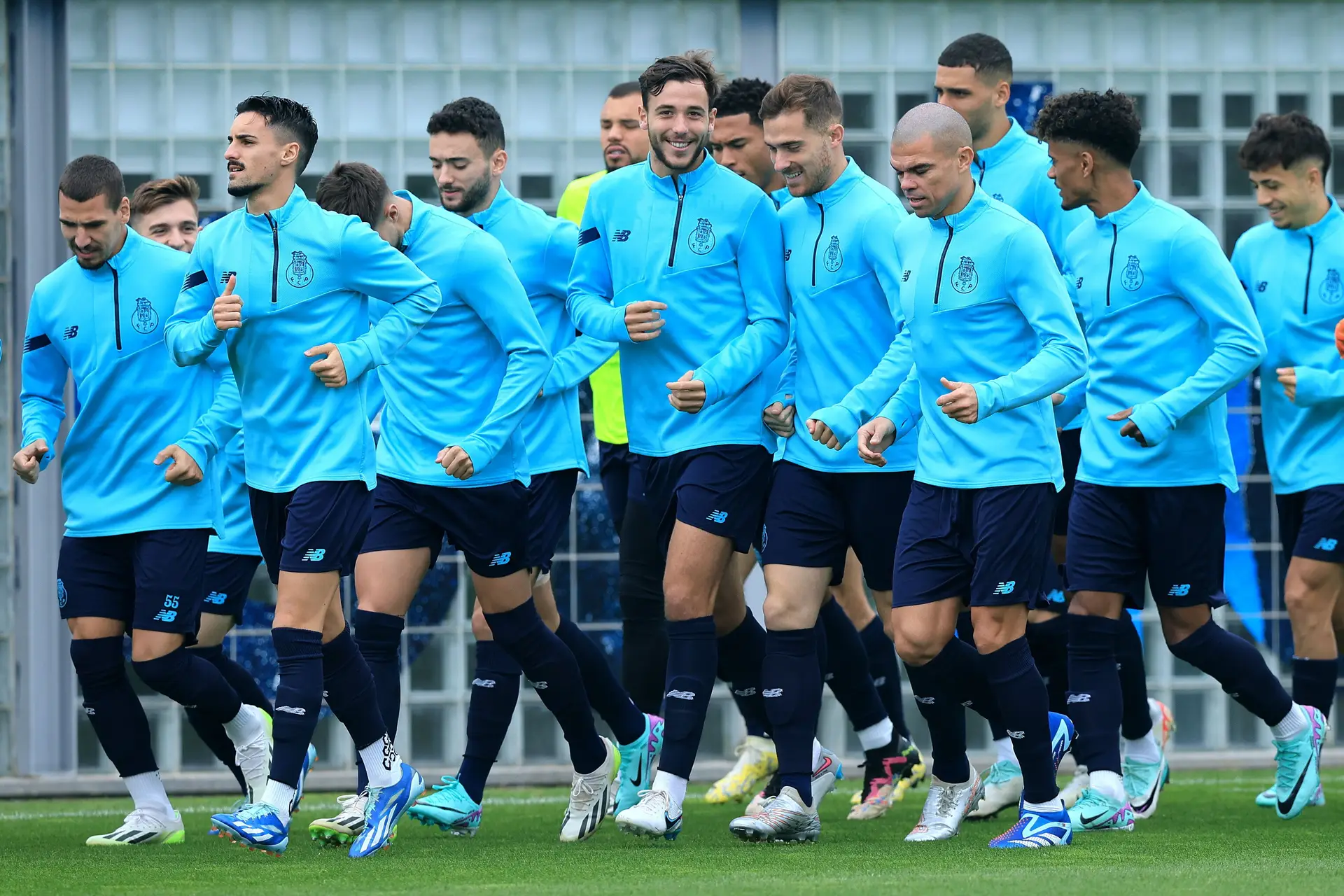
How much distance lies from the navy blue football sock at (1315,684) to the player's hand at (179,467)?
3.98 m

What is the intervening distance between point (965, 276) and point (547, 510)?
1.89 m

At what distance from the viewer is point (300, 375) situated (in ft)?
19.7

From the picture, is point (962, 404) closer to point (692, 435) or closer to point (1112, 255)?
point (692, 435)

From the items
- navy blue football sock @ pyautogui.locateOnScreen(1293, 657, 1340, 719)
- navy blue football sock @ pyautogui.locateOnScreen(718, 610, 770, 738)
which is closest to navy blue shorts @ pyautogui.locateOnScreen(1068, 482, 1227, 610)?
navy blue football sock @ pyautogui.locateOnScreen(1293, 657, 1340, 719)

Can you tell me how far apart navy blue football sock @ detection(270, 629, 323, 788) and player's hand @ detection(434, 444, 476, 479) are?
62cm

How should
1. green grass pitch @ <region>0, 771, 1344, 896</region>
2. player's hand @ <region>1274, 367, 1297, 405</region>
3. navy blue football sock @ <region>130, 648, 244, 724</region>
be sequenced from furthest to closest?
player's hand @ <region>1274, 367, 1297, 405</region>
navy blue football sock @ <region>130, 648, 244, 724</region>
green grass pitch @ <region>0, 771, 1344, 896</region>

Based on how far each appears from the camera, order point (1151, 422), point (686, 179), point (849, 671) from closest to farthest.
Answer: point (1151, 422) → point (686, 179) → point (849, 671)

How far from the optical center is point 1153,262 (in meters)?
6.48

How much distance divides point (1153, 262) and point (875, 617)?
2.26m

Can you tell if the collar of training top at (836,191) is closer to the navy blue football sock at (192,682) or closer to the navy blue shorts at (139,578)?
the navy blue shorts at (139,578)

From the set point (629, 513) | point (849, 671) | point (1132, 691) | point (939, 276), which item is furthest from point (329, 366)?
point (1132, 691)

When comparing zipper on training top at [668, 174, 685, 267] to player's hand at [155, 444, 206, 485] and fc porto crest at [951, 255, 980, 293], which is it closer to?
fc porto crest at [951, 255, 980, 293]

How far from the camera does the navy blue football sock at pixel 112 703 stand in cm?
661

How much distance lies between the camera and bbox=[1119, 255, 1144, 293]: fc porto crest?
6.52 m
